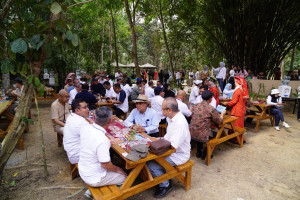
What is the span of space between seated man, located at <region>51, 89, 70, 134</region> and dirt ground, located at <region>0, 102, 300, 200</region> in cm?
70

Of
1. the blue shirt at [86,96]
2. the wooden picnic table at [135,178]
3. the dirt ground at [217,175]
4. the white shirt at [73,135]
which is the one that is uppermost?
the blue shirt at [86,96]

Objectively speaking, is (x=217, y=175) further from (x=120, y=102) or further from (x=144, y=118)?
(x=120, y=102)

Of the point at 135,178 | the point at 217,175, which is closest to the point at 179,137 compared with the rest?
the point at 135,178

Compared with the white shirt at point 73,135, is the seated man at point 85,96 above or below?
above

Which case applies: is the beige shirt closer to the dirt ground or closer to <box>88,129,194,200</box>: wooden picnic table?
the dirt ground

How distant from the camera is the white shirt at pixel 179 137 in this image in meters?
2.78

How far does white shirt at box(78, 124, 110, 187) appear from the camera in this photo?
2.26m

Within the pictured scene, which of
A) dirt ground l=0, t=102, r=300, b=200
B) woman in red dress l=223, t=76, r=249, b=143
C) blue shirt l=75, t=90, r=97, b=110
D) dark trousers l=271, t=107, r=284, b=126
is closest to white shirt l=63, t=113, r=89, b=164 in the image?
dirt ground l=0, t=102, r=300, b=200

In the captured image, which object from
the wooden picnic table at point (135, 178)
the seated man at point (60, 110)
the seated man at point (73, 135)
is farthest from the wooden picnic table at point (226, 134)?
the seated man at point (60, 110)

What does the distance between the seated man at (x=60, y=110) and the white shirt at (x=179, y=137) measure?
261 centimetres

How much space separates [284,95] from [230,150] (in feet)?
19.0

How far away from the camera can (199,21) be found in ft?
44.0

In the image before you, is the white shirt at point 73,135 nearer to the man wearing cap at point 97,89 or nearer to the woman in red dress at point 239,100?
the woman in red dress at point 239,100

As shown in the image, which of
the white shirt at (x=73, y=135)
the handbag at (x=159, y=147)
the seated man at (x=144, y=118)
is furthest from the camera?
the seated man at (x=144, y=118)
